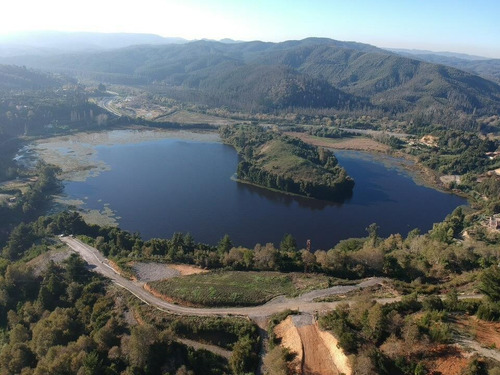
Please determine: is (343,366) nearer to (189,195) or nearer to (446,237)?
(446,237)

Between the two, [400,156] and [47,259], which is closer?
[47,259]

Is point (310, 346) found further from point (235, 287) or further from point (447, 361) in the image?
point (235, 287)

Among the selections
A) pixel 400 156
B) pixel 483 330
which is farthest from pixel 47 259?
pixel 400 156

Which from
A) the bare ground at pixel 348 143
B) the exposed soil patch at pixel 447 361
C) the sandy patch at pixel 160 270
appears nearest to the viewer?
the exposed soil patch at pixel 447 361

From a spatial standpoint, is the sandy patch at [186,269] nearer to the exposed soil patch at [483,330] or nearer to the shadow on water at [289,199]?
the exposed soil patch at [483,330]

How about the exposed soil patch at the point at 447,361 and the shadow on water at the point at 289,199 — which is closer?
the exposed soil patch at the point at 447,361

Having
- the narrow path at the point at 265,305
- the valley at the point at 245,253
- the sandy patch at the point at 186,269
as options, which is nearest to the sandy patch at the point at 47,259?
the valley at the point at 245,253
